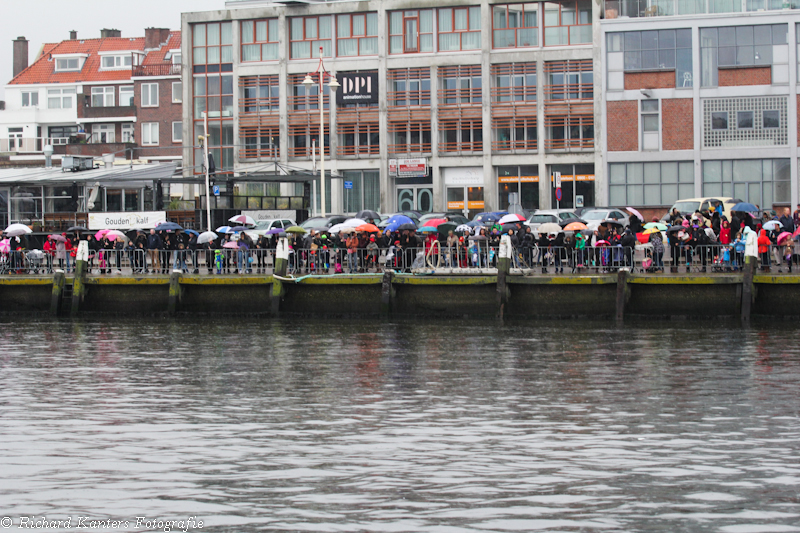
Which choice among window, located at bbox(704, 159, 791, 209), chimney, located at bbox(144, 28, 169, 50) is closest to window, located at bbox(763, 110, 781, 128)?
window, located at bbox(704, 159, 791, 209)

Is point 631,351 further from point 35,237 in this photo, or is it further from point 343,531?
point 35,237

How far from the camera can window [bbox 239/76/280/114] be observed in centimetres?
7575

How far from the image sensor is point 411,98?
73.4 metres

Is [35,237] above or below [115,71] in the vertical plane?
below

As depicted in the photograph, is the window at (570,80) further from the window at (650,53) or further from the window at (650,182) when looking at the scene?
the window at (650,182)

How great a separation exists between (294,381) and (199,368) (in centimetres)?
301

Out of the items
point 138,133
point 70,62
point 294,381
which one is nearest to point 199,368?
point 294,381

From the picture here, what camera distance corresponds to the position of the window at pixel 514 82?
70.9m

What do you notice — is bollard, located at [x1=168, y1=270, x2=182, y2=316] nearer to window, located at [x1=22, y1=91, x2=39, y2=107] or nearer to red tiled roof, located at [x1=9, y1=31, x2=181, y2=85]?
red tiled roof, located at [x1=9, y1=31, x2=181, y2=85]

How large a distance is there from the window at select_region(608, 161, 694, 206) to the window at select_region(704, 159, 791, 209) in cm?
113

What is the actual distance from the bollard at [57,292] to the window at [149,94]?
5977 centimetres

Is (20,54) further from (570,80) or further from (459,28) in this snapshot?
(570,80)

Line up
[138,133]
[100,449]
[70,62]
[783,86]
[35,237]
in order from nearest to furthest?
[100,449] < [35,237] < [783,86] < [138,133] < [70,62]

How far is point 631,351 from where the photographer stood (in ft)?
84.7
